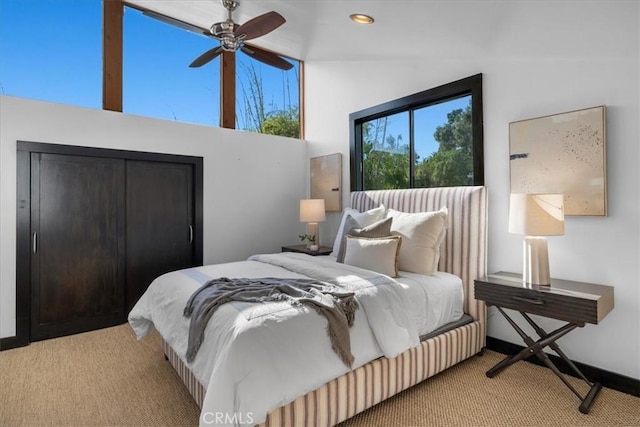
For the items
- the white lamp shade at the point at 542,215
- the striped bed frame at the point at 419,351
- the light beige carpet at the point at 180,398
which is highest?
the white lamp shade at the point at 542,215

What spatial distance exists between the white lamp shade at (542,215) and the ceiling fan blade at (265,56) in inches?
94.1

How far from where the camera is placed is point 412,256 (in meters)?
2.80

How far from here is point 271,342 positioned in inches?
63.3

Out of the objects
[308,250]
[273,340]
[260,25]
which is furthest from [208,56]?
[273,340]

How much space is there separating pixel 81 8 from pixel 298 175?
10.1 feet

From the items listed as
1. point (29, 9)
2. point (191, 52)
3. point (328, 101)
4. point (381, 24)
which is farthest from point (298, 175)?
point (29, 9)

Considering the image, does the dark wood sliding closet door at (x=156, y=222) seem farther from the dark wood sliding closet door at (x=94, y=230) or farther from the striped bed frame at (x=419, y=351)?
the striped bed frame at (x=419, y=351)

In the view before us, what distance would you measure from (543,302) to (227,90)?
419 centimetres

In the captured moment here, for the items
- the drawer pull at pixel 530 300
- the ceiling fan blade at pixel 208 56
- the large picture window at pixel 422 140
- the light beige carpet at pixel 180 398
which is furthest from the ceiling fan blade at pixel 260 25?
the light beige carpet at pixel 180 398

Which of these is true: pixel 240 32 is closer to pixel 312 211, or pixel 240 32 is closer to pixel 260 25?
pixel 260 25

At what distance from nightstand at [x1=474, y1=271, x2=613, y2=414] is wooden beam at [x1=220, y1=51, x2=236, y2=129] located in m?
3.57

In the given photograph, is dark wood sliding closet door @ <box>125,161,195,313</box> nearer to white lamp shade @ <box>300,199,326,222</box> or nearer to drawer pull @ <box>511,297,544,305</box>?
white lamp shade @ <box>300,199,326,222</box>

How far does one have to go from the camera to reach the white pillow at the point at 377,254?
2672 mm

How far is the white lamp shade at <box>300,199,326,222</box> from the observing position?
4.35 metres
